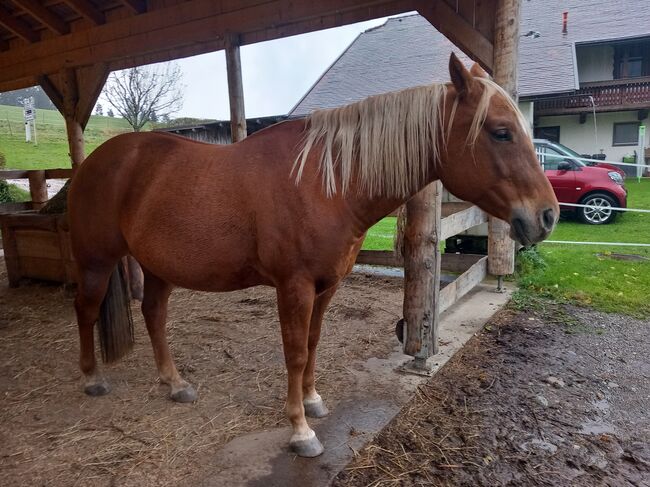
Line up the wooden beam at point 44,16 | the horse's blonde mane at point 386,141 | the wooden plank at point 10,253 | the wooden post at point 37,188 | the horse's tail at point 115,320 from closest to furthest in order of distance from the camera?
the horse's blonde mane at point 386,141, the horse's tail at point 115,320, the wooden plank at point 10,253, the wooden beam at point 44,16, the wooden post at point 37,188

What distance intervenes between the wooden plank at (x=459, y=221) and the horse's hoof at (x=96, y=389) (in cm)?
241

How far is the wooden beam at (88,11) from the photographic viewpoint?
524 centimetres

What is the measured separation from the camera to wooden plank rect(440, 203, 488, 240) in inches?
130

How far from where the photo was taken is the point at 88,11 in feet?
17.8

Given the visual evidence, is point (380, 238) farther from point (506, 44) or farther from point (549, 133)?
point (549, 133)

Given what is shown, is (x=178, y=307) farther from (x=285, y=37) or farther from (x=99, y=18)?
(x=99, y=18)

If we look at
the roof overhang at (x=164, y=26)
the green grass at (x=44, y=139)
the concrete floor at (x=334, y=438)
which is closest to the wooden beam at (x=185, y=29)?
the roof overhang at (x=164, y=26)

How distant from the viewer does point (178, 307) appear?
4.21 meters

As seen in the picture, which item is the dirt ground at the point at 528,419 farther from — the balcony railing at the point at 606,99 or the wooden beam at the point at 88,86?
the balcony railing at the point at 606,99

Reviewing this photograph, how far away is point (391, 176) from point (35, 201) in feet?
22.3

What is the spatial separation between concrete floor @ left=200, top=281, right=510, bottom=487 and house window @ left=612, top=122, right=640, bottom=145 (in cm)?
1917

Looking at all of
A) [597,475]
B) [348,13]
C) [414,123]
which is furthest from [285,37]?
[597,475]

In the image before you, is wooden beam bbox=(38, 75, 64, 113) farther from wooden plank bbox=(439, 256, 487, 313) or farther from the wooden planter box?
wooden plank bbox=(439, 256, 487, 313)

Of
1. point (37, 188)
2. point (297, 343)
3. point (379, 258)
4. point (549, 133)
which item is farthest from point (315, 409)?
point (549, 133)
